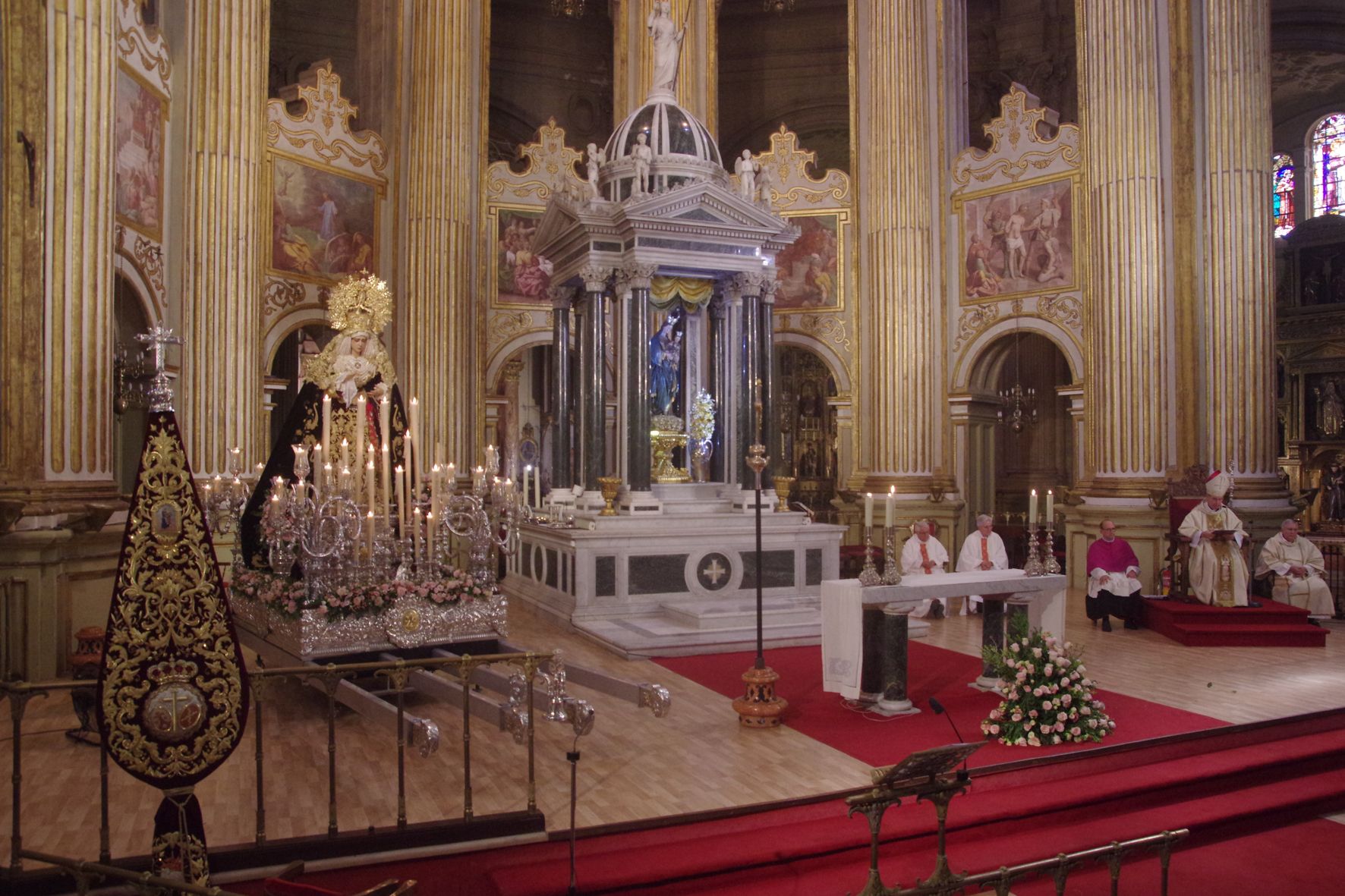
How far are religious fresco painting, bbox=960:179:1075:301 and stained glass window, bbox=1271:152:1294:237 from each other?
39.5 feet

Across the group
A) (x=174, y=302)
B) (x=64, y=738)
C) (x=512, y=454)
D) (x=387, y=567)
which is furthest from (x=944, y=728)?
(x=512, y=454)

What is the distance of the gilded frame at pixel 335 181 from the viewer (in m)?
14.6

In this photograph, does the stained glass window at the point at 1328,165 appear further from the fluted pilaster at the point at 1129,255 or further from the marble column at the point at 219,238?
the marble column at the point at 219,238

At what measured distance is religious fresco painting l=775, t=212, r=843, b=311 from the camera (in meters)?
17.6

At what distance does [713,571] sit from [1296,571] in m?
6.51

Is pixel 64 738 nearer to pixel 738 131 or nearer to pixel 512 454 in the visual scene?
pixel 512 454

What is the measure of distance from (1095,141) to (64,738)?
45.2 ft

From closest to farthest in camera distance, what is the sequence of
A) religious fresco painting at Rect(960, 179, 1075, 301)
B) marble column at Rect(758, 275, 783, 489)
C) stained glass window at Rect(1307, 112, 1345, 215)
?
marble column at Rect(758, 275, 783, 489) → religious fresco painting at Rect(960, 179, 1075, 301) → stained glass window at Rect(1307, 112, 1345, 215)

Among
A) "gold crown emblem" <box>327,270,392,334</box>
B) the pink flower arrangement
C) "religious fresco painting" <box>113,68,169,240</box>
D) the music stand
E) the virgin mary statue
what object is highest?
"religious fresco painting" <box>113,68,169,240</box>

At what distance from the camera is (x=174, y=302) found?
11836 mm

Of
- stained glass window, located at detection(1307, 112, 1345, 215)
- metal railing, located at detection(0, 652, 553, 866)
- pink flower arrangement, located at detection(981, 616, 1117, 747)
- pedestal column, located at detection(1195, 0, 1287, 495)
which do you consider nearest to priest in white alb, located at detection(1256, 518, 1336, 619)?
pedestal column, located at detection(1195, 0, 1287, 495)

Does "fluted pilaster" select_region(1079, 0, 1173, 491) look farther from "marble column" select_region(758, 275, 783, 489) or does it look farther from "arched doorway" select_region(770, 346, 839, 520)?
"arched doorway" select_region(770, 346, 839, 520)

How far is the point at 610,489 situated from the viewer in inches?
461

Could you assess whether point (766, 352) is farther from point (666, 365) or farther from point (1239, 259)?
point (1239, 259)
